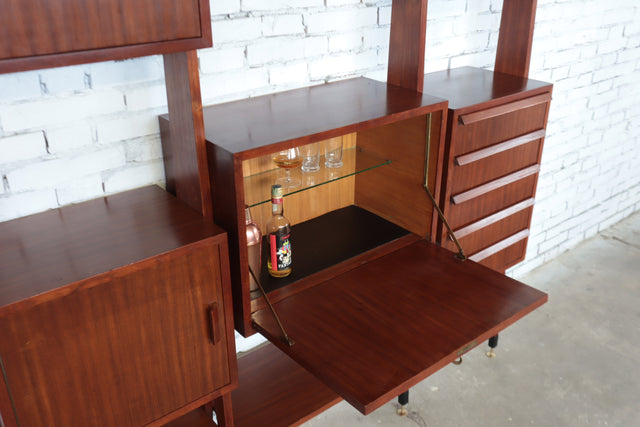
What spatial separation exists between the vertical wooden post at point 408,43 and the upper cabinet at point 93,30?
833 millimetres

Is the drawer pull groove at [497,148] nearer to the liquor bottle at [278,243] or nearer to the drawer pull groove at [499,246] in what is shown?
the drawer pull groove at [499,246]

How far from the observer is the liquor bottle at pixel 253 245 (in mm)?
1631

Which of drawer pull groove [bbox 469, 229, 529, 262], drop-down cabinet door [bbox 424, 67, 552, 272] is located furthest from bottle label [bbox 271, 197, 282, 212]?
drawer pull groove [bbox 469, 229, 529, 262]

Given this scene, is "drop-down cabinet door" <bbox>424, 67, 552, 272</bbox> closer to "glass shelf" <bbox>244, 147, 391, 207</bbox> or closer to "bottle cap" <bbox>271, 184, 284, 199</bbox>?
"glass shelf" <bbox>244, 147, 391, 207</bbox>

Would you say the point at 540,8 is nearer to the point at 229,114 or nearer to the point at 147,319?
the point at 229,114

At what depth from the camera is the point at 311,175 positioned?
182cm

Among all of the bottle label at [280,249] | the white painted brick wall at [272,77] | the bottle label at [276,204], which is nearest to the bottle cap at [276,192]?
the bottle label at [276,204]

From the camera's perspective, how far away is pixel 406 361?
1400 mm

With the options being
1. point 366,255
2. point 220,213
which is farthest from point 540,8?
point 220,213

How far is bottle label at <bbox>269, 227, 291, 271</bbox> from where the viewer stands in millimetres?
1694

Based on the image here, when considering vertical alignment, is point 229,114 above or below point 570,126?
above

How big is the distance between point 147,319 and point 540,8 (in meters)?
2.15

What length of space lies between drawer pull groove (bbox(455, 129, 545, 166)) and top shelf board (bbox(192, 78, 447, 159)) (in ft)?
0.75

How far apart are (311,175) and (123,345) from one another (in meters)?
0.76
